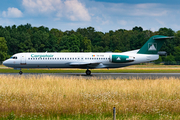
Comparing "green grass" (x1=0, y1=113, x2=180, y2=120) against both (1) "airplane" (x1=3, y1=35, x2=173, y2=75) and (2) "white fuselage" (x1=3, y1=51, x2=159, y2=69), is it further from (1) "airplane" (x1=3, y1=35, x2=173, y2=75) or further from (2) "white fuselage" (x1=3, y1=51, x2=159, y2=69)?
(2) "white fuselage" (x1=3, y1=51, x2=159, y2=69)

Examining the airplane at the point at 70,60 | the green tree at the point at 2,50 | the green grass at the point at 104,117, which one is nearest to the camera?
the green grass at the point at 104,117

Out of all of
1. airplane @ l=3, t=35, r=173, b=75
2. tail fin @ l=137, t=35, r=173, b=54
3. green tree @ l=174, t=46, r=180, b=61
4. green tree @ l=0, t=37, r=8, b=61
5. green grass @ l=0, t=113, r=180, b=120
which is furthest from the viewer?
green tree @ l=174, t=46, r=180, b=61

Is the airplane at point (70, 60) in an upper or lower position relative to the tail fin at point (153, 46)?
lower

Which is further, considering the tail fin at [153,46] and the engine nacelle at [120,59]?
the tail fin at [153,46]

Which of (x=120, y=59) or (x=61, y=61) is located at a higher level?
(x=120, y=59)

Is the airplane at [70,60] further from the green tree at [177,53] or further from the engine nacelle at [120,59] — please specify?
the green tree at [177,53]

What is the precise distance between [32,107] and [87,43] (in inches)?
4196

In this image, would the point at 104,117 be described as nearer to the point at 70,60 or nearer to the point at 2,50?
the point at 70,60

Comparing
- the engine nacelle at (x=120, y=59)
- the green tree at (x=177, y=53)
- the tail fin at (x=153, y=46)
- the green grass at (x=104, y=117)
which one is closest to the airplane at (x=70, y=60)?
the engine nacelle at (x=120, y=59)

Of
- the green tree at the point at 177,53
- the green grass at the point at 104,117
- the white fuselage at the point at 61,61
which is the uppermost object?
the green tree at the point at 177,53

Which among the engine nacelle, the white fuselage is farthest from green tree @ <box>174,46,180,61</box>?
the engine nacelle

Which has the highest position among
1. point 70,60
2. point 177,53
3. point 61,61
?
point 177,53

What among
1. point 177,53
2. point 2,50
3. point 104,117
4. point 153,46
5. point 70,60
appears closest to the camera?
point 104,117

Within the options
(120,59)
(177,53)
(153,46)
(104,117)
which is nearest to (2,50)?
(120,59)
